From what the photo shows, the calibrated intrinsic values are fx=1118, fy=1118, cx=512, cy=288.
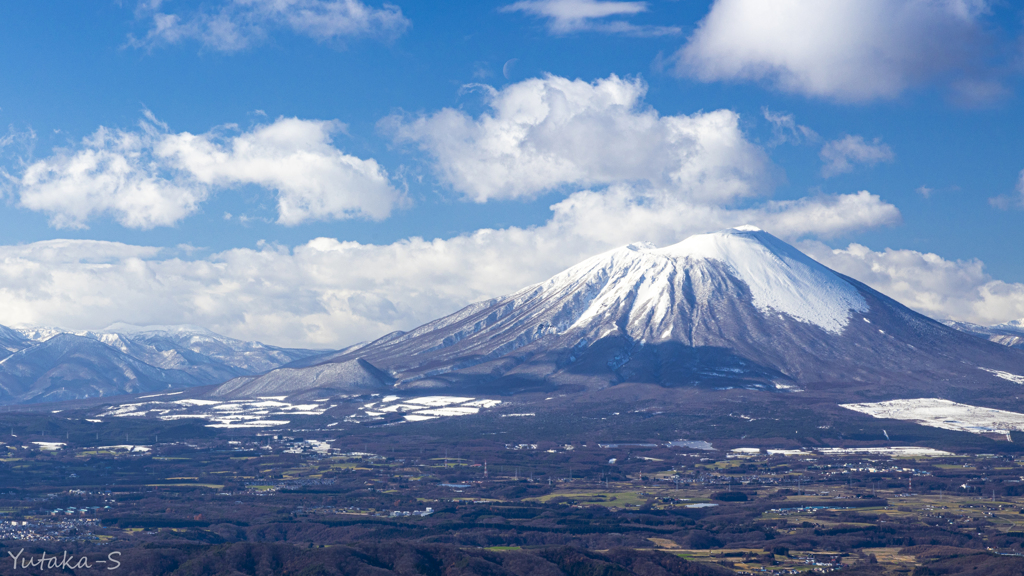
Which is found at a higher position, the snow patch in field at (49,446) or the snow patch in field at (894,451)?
the snow patch in field at (49,446)

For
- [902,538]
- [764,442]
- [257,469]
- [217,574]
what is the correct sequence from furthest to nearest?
1. [764,442]
2. [257,469]
3. [902,538]
4. [217,574]

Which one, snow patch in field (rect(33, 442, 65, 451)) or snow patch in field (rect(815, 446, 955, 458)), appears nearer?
snow patch in field (rect(815, 446, 955, 458))

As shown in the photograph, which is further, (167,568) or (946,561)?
(946,561)

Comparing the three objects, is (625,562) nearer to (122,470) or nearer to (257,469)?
(257,469)

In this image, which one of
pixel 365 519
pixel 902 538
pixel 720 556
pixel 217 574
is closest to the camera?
pixel 217 574

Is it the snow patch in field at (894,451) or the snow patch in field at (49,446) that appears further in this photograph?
the snow patch in field at (49,446)

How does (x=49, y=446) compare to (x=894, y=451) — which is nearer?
(x=894, y=451)

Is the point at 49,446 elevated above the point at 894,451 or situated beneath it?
elevated above

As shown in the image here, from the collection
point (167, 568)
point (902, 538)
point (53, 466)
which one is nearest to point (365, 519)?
point (167, 568)

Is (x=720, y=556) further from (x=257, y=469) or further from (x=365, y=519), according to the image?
(x=257, y=469)

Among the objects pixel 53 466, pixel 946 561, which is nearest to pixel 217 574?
pixel 946 561

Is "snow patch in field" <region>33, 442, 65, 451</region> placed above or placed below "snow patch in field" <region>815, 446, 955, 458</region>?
above
